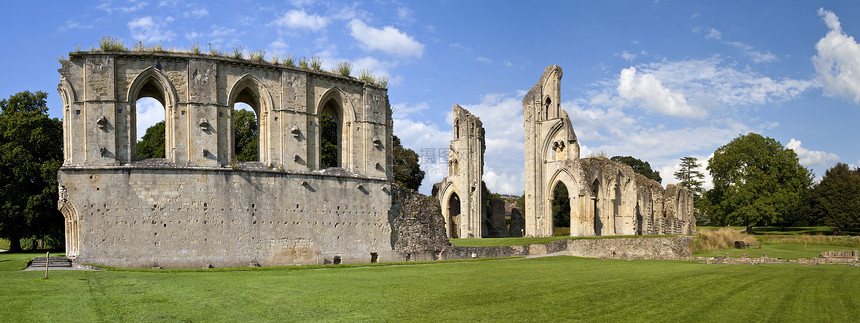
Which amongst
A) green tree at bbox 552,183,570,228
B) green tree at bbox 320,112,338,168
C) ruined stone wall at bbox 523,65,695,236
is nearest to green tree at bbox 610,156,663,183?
green tree at bbox 552,183,570,228

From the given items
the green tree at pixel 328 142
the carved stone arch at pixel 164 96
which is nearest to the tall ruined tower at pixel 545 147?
the green tree at pixel 328 142

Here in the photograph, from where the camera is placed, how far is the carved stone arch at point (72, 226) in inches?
843

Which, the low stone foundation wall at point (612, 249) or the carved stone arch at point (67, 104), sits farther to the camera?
the low stone foundation wall at point (612, 249)

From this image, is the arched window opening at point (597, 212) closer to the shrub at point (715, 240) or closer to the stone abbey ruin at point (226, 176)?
the shrub at point (715, 240)

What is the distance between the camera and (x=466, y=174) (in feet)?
150

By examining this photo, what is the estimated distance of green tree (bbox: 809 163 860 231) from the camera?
181 ft

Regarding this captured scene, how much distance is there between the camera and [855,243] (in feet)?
134

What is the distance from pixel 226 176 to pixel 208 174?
2.02 ft

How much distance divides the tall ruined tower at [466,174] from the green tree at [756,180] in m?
24.4

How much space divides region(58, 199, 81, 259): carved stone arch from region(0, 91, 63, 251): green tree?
28.6 feet

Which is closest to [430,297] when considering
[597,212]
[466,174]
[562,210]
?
[466,174]

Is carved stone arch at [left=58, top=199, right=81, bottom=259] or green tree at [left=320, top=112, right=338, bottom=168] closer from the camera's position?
carved stone arch at [left=58, top=199, right=81, bottom=259]

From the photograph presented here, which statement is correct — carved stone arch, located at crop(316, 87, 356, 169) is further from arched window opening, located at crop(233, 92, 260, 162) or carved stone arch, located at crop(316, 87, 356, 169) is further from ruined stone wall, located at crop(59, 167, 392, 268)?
arched window opening, located at crop(233, 92, 260, 162)

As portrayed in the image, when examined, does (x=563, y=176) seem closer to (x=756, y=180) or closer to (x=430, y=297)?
(x=756, y=180)
